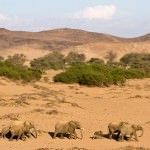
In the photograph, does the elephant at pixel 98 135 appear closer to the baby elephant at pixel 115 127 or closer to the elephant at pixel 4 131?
the baby elephant at pixel 115 127

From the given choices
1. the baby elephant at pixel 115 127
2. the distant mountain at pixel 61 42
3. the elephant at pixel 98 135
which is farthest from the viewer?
the distant mountain at pixel 61 42

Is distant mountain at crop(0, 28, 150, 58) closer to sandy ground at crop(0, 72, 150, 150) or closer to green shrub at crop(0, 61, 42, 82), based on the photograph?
green shrub at crop(0, 61, 42, 82)

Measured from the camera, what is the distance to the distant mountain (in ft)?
385

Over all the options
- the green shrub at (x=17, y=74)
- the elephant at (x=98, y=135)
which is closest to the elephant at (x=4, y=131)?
the elephant at (x=98, y=135)

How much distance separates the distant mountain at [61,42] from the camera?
117250 mm

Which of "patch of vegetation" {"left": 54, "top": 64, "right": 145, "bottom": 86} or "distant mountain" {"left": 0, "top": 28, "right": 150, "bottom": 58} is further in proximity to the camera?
"distant mountain" {"left": 0, "top": 28, "right": 150, "bottom": 58}

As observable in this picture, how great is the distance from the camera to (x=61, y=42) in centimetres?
13712

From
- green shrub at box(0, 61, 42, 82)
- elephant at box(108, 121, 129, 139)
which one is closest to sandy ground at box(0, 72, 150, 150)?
elephant at box(108, 121, 129, 139)

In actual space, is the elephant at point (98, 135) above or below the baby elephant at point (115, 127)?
below

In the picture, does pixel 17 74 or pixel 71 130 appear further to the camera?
pixel 17 74

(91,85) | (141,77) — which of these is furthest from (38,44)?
(91,85)

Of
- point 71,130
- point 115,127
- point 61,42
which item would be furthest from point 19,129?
point 61,42

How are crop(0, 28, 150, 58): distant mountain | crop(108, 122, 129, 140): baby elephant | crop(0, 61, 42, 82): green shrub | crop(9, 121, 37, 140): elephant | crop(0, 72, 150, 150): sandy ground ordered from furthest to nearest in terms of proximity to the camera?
crop(0, 28, 150, 58): distant mountain
crop(0, 61, 42, 82): green shrub
crop(108, 122, 129, 140): baby elephant
crop(9, 121, 37, 140): elephant
crop(0, 72, 150, 150): sandy ground

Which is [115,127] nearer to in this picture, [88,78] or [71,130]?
[71,130]
